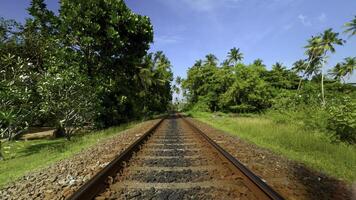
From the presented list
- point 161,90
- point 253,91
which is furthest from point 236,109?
point 161,90

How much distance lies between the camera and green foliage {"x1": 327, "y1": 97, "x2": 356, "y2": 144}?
12703mm

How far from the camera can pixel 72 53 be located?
64.9 ft

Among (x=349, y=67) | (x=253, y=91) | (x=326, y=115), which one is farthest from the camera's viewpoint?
(x=349, y=67)

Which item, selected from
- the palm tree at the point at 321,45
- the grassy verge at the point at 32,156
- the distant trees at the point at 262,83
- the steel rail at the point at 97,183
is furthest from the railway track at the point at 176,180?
the palm tree at the point at 321,45

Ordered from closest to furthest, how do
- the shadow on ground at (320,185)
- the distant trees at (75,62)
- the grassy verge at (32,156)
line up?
the shadow on ground at (320,185) < the grassy verge at (32,156) < the distant trees at (75,62)

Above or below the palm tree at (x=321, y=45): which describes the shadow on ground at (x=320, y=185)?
below

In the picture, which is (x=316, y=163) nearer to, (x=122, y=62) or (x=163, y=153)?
(x=163, y=153)

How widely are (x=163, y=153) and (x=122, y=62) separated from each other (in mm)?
16945

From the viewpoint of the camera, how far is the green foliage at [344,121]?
12.7m

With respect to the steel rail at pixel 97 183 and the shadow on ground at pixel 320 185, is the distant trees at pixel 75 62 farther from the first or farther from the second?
the shadow on ground at pixel 320 185

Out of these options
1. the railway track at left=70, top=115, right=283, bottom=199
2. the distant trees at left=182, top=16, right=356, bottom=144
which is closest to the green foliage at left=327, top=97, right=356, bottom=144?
the railway track at left=70, top=115, right=283, bottom=199

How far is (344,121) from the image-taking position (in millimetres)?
12898

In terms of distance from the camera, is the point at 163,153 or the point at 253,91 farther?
the point at 253,91

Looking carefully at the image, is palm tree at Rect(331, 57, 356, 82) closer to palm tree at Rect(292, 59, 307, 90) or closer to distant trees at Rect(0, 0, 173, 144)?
palm tree at Rect(292, 59, 307, 90)
